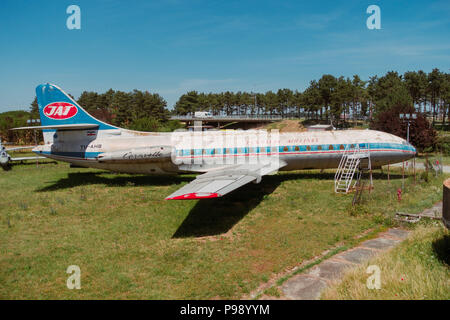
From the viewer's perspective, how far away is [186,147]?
19.4 metres

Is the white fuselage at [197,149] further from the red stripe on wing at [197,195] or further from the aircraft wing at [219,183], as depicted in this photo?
the red stripe on wing at [197,195]

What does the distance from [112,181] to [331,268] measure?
61.0 ft

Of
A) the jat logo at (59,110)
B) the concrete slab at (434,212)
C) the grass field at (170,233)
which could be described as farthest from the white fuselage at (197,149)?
the concrete slab at (434,212)

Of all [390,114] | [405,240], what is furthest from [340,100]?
[405,240]

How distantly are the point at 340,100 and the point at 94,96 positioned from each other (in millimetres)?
95047

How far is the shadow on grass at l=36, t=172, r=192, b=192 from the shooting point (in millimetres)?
22062

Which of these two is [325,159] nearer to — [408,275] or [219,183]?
[219,183]

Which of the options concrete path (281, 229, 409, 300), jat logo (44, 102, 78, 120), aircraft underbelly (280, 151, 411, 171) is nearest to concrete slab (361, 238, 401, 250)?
concrete path (281, 229, 409, 300)

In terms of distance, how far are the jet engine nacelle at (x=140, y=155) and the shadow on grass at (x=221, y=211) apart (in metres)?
4.39

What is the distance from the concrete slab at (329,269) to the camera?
9.02 meters

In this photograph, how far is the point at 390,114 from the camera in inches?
1474

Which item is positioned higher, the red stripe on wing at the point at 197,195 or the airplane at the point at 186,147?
the airplane at the point at 186,147

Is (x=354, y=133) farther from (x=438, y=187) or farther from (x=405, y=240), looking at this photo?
(x=405, y=240)

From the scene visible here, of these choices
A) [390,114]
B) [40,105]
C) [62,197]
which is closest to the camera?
[62,197]
